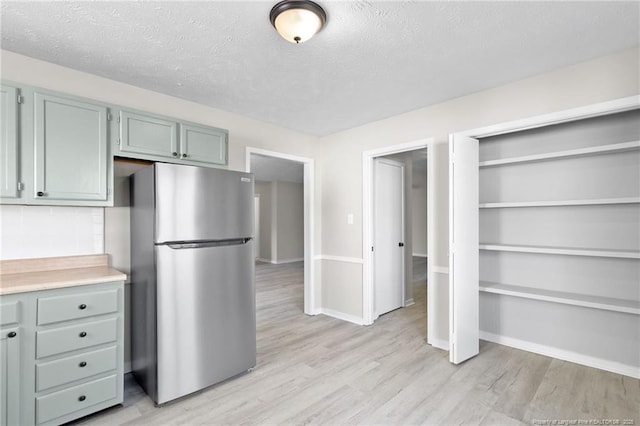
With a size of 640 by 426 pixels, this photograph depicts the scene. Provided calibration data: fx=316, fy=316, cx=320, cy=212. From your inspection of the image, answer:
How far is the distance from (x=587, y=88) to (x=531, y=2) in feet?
3.74

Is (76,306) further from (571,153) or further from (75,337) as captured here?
(571,153)

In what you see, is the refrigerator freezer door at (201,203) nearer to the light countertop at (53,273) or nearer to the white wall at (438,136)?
the light countertop at (53,273)

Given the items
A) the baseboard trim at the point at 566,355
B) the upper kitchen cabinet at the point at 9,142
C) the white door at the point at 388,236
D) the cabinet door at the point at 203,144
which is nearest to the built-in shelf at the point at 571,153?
the white door at the point at 388,236

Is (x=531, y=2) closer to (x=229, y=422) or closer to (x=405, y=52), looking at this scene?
(x=405, y=52)

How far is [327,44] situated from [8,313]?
249 cm

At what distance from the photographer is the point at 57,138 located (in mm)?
2139

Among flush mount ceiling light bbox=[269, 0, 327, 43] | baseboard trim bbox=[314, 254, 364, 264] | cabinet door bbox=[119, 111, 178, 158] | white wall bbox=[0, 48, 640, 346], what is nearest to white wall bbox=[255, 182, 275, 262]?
baseboard trim bbox=[314, 254, 364, 264]

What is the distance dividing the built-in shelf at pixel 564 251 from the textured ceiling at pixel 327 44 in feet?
4.94

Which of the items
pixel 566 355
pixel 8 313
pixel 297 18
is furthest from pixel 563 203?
pixel 8 313

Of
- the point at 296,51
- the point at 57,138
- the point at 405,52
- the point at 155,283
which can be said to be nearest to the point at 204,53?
the point at 296,51

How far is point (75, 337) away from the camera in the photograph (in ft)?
6.52

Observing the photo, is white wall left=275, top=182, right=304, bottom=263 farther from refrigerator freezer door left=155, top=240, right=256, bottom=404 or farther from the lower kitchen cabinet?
the lower kitchen cabinet

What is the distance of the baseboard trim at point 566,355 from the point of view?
2537mm

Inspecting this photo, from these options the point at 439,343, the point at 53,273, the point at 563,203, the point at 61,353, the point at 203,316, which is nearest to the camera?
the point at 61,353
